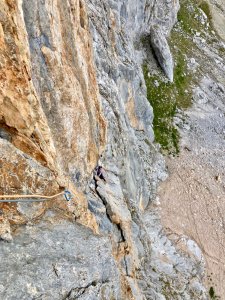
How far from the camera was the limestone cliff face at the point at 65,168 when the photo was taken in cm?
1105

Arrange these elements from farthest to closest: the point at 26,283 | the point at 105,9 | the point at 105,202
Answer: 1. the point at 105,9
2. the point at 105,202
3. the point at 26,283

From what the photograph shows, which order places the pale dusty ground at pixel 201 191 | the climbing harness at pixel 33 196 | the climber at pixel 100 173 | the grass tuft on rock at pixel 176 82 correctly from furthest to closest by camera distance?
the grass tuft on rock at pixel 176 82 < the pale dusty ground at pixel 201 191 < the climber at pixel 100 173 < the climbing harness at pixel 33 196

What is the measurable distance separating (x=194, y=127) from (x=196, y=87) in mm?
7057

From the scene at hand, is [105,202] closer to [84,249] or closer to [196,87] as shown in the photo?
[84,249]

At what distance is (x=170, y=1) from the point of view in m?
47.2

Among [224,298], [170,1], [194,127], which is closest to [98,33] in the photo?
[194,127]

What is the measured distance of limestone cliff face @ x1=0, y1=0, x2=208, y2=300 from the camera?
11055 millimetres

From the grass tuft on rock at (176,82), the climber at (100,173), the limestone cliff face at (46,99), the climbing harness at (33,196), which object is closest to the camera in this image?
the climbing harness at (33,196)

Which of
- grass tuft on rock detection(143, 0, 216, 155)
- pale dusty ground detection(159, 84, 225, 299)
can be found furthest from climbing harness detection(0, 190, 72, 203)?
grass tuft on rock detection(143, 0, 216, 155)

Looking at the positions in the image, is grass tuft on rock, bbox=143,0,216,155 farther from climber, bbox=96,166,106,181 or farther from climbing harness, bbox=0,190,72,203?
climbing harness, bbox=0,190,72,203

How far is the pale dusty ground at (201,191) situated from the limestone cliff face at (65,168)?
4.75 metres

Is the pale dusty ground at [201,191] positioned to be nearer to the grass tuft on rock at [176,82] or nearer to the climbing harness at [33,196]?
the grass tuft on rock at [176,82]

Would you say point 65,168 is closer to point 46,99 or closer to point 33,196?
point 46,99

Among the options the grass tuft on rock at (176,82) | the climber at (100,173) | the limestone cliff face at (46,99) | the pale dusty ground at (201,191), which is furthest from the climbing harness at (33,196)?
the grass tuft on rock at (176,82)
